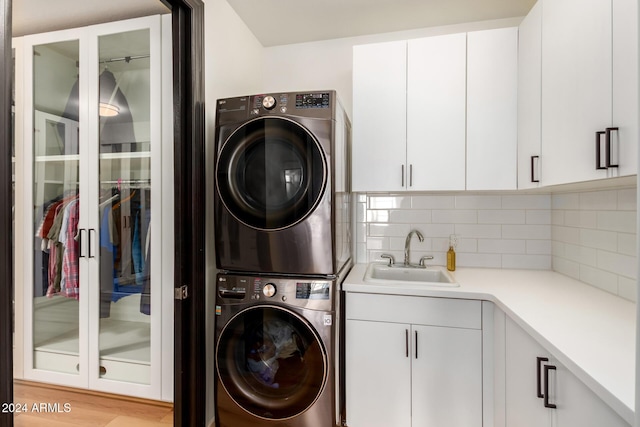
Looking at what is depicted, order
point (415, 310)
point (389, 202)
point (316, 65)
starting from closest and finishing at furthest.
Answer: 1. point (415, 310)
2. point (389, 202)
3. point (316, 65)

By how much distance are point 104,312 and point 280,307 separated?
0.89 meters

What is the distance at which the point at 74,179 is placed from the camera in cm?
134

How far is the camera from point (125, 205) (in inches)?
62.7

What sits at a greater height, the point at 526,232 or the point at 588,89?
the point at 588,89

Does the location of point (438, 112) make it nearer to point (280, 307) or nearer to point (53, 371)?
point (280, 307)

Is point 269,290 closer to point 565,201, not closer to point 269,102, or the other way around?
point 269,102

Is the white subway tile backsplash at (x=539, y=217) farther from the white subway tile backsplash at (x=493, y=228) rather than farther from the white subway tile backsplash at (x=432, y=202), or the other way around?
the white subway tile backsplash at (x=432, y=202)

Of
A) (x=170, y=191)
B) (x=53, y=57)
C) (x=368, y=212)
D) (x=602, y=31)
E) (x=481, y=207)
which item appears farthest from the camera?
(x=368, y=212)

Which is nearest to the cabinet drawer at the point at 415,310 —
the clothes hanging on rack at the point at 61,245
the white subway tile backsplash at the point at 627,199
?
the white subway tile backsplash at the point at 627,199

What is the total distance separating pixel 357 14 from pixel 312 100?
951 mm

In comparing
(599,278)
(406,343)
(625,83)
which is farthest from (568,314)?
(625,83)

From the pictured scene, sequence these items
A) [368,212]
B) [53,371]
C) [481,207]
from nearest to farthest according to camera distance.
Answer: [53,371]
[481,207]
[368,212]

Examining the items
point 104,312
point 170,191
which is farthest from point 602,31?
point 104,312

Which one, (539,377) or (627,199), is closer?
(539,377)
